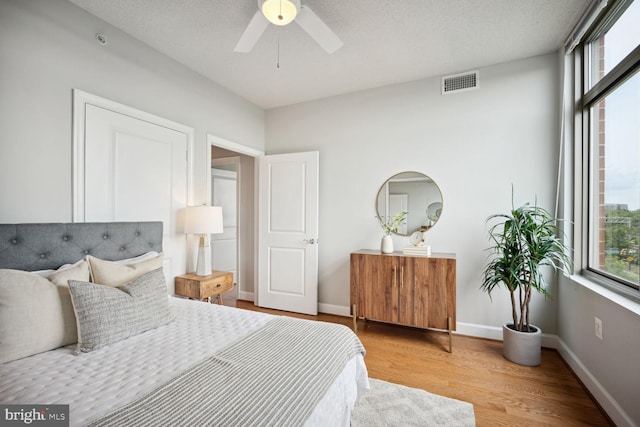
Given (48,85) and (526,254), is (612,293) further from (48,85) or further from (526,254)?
(48,85)

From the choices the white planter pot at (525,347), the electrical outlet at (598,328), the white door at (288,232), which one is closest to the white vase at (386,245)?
the white door at (288,232)

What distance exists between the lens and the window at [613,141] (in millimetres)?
1655

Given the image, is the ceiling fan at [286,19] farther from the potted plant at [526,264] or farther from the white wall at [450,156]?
the potted plant at [526,264]

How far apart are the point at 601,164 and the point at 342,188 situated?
7.52 feet

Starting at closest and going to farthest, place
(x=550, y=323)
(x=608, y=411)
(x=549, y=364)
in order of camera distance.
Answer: (x=608, y=411)
(x=549, y=364)
(x=550, y=323)

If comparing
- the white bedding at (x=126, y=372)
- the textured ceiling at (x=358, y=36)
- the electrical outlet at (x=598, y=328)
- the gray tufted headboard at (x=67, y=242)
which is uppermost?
the textured ceiling at (x=358, y=36)

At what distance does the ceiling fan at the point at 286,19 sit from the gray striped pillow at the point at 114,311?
5.50ft

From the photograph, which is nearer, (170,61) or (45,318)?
(45,318)

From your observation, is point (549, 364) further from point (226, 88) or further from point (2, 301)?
point (226, 88)

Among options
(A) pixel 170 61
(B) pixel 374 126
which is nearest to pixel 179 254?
(A) pixel 170 61

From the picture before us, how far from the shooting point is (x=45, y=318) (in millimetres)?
1339

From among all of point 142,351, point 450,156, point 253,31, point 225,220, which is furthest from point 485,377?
point 225,220

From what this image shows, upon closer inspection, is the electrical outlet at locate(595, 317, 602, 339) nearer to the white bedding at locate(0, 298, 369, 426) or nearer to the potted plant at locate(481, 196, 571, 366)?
the potted plant at locate(481, 196, 571, 366)

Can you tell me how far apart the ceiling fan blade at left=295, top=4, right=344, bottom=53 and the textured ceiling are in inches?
13.0
